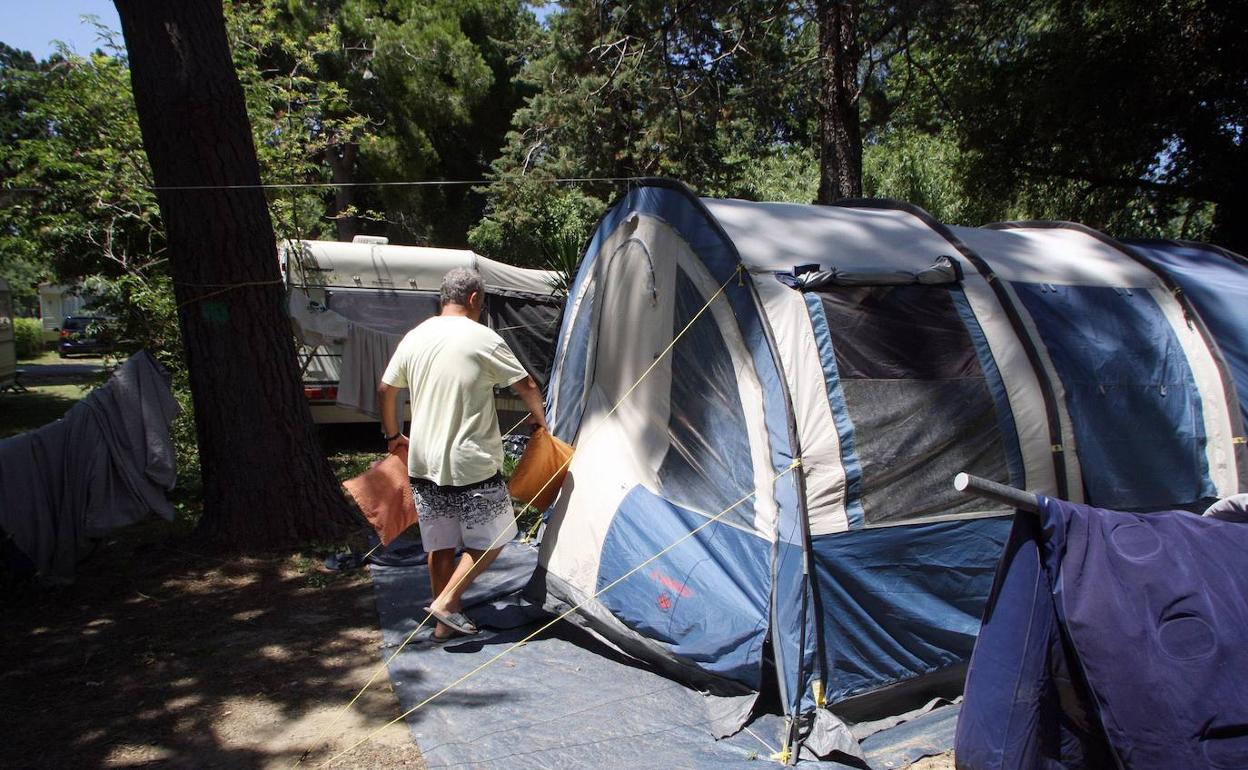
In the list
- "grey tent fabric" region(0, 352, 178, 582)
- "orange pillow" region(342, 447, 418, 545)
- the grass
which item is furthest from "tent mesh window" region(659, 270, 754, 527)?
the grass

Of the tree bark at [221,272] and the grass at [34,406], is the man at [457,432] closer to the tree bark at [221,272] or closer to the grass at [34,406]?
the tree bark at [221,272]

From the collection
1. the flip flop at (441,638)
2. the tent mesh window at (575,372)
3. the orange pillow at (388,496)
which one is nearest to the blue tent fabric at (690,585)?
the flip flop at (441,638)

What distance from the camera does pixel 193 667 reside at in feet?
12.9

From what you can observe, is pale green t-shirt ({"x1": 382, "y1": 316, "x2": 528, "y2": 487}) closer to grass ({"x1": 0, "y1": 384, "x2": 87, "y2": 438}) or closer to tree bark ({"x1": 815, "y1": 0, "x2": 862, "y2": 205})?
tree bark ({"x1": 815, "y1": 0, "x2": 862, "y2": 205})

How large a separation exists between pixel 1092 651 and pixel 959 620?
1594mm

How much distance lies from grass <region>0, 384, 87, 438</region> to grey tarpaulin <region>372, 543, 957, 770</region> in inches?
351

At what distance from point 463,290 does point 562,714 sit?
1.93 meters

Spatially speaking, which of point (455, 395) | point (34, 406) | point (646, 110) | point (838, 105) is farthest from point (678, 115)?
point (34, 406)

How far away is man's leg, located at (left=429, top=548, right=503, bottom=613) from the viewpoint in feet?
13.5

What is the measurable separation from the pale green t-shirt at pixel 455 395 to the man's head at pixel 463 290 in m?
0.10

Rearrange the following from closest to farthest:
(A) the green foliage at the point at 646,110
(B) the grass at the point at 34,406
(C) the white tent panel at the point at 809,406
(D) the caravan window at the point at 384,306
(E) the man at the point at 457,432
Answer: (C) the white tent panel at the point at 809,406 → (E) the man at the point at 457,432 → (D) the caravan window at the point at 384,306 → (A) the green foliage at the point at 646,110 → (B) the grass at the point at 34,406

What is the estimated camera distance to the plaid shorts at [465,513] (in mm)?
4074

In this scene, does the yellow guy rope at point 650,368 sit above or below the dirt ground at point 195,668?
above

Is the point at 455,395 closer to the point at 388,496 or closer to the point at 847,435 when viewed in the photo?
the point at 388,496
